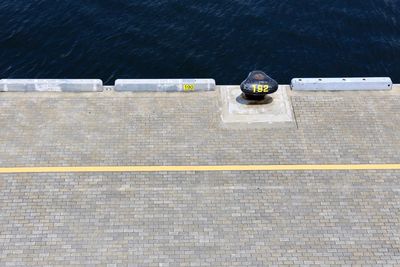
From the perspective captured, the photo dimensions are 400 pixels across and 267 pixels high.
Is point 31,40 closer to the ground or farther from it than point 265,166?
closer to the ground

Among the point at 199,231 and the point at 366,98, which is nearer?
the point at 199,231

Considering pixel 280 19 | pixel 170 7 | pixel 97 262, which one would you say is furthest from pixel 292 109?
pixel 170 7

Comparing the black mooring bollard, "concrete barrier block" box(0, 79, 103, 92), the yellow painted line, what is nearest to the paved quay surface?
the yellow painted line

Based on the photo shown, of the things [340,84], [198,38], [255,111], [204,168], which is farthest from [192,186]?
[198,38]

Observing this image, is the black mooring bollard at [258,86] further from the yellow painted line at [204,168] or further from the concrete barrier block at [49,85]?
the concrete barrier block at [49,85]

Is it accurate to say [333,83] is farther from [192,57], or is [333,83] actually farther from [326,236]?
[192,57]

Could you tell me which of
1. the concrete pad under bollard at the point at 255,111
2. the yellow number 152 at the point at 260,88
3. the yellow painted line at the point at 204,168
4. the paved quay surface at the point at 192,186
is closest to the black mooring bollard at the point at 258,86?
the yellow number 152 at the point at 260,88

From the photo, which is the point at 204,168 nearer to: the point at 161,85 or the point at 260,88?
the point at 260,88
